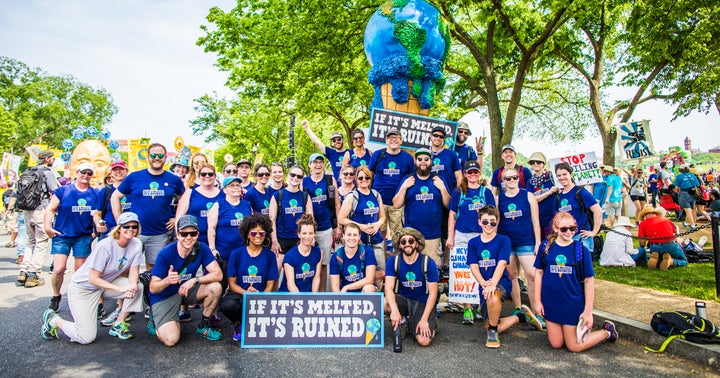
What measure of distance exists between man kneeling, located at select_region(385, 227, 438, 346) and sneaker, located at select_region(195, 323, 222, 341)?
6.10 feet

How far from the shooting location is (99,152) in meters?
16.4

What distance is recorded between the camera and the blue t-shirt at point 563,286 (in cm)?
454

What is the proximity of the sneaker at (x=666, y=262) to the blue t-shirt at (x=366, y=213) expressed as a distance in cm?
557

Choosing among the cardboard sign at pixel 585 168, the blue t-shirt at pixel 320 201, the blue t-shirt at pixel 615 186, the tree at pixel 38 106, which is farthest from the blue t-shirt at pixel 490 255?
the tree at pixel 38 106

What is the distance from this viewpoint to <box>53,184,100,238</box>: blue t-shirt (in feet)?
19.7

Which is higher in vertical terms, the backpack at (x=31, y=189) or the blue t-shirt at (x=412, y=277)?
the backpack at (x=31, y=189)

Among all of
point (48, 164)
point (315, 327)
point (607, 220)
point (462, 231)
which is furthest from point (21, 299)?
point (607, 220)

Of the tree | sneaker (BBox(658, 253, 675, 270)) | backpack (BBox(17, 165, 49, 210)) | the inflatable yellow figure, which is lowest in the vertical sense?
sneaker (BBox(658, 253, 675, 270))

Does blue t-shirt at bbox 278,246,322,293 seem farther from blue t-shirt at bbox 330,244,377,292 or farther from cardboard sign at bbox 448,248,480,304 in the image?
cardboard sign at bbox 448,248,480,304

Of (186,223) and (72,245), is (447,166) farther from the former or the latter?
(72,245)

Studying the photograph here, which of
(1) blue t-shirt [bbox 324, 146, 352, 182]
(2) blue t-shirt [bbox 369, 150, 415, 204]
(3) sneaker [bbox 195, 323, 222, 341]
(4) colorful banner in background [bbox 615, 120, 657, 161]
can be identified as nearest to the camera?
(3) sneaker [bbox 195, 323, 222, 341]

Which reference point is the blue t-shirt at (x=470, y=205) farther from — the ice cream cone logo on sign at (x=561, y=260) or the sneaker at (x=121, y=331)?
Result: the sneaker at (x=121, y=331)

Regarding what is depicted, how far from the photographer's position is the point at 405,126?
26.1 feet

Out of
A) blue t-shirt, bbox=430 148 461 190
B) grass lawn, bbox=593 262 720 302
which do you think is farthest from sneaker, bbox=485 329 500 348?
grass lawn, bbox=593 262 720 302
